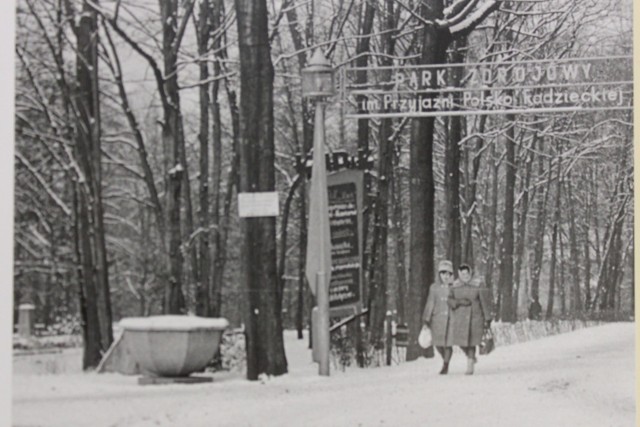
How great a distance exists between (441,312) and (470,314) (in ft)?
0.46

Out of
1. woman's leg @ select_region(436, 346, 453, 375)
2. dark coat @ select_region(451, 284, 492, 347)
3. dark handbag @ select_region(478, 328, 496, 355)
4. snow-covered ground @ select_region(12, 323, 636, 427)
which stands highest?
dark coat @ select_region(451, 284, 492, 347)

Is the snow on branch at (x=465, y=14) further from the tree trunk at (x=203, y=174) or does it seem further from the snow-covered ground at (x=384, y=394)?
the snow-covered ground at (x=384, y=394)

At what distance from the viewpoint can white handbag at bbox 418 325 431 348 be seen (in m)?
6.40

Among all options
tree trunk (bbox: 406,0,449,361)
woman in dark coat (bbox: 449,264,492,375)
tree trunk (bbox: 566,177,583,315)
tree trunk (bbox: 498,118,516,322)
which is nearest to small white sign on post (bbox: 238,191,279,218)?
tree trunk (bbox: 406,0,449,361)

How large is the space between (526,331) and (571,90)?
1182 millimetres

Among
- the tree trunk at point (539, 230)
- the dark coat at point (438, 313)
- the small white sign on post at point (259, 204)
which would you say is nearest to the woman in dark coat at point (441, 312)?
the dark coat at point (438, 313)

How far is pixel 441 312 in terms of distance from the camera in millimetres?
6395

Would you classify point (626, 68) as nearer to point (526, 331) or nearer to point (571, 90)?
point (571, 90)

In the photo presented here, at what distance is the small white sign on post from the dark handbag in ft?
3.84

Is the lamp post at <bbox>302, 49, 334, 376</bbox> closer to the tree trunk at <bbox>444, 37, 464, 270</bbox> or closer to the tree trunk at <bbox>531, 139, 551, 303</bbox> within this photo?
the tree trunk at <bbox>444, 37, 464, 270</bbox>

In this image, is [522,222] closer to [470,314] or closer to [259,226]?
[470,314]

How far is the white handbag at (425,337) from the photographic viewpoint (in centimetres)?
640

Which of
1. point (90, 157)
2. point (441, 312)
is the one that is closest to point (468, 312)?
point (441, 312)

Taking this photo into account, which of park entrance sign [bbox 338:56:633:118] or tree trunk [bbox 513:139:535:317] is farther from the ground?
park entrance sign [bbox 338:56:633:118]
